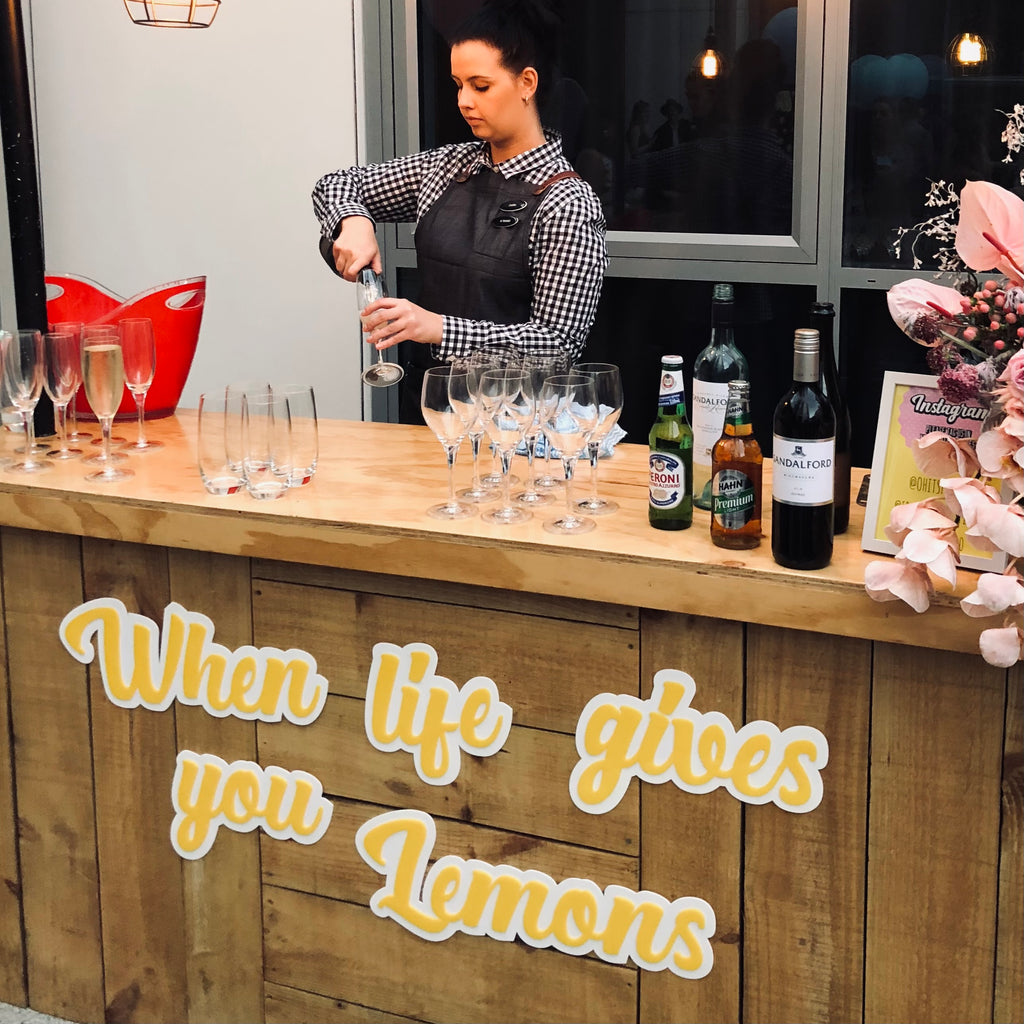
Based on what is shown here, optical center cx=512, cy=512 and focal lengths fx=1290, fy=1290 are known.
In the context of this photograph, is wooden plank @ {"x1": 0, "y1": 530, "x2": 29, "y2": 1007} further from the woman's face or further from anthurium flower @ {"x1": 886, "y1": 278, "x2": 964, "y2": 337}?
anthurium flower @ {"x1": 886, "y1": 278, "x2": 964, "y2": 337}

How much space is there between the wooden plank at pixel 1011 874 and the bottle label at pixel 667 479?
47cm

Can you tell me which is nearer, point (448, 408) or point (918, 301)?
point (918, 301)

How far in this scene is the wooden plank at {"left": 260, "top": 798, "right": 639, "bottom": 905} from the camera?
5.89ft

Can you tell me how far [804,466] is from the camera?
4.99ft

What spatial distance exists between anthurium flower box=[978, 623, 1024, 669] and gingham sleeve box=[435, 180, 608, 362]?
1380mm

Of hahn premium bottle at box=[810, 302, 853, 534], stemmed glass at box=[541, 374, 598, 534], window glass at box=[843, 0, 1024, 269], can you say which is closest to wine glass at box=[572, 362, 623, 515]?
stemmed glass at box=[541, 374, 598, 534]

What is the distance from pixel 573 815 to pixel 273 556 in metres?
0.57

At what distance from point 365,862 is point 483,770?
0.27 m

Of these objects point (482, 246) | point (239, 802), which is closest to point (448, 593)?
point (239, 802)

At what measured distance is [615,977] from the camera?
1810 millimetres

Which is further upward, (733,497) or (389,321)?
(389,321)

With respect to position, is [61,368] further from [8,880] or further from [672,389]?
[672,389]

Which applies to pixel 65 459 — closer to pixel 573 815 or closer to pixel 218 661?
pixel 218 661

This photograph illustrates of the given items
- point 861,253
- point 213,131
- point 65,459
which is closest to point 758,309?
point 861,253
